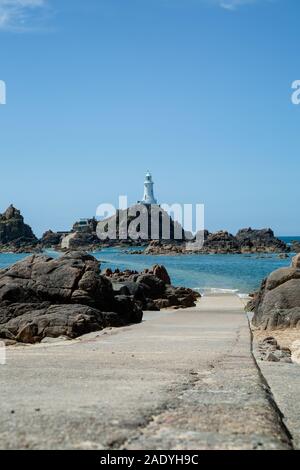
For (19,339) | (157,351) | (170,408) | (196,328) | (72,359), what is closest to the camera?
(170,408)

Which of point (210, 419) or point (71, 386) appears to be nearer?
point (210, 419)

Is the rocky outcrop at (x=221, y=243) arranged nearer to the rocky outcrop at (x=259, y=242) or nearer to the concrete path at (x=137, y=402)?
the rocky outcrop at (x=259, y=242)

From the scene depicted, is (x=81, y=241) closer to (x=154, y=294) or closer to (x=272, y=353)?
(x=154, y=294)

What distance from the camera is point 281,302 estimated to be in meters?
20.0

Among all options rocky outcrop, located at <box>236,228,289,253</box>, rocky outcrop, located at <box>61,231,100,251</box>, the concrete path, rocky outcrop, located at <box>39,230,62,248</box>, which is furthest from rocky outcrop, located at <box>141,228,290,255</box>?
the concrete path

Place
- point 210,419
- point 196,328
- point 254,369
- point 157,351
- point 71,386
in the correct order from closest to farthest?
point 210,419 → point 71,386 → point 254,369 → point 157,351 → point 196,328

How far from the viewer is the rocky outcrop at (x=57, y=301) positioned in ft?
54.2

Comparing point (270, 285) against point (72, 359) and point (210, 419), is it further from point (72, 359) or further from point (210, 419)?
point (210, 419)

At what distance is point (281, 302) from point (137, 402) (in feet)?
48.3

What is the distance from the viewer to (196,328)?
59.8 feet

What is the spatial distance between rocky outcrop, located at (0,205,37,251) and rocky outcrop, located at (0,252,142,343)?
16326cm
